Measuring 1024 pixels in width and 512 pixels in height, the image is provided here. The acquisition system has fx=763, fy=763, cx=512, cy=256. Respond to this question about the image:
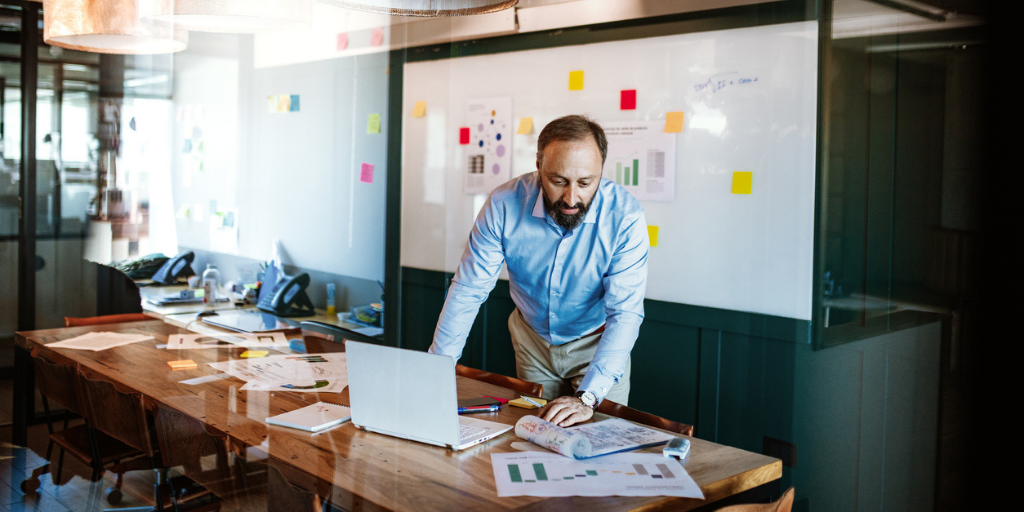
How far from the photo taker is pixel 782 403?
3.20 m

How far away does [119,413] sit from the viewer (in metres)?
2.37

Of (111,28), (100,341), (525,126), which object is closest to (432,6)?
(111,28)

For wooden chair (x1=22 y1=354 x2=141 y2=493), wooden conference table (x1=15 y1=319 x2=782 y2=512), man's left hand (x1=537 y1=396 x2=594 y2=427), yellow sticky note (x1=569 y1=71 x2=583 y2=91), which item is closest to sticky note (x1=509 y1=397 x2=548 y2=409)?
wooden conference table (x1=15 y1=319 x2=782 y2=512)

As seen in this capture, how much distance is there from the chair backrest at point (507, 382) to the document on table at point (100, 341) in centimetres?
124

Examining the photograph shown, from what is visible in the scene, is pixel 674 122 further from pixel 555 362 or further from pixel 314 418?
pixel 314 418

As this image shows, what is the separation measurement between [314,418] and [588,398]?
771mm

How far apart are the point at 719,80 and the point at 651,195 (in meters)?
0.60

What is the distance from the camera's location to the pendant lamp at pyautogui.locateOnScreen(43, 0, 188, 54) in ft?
8.25

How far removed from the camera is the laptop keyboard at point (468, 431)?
1.92m

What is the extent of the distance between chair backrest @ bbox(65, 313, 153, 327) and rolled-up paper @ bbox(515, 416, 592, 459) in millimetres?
1732

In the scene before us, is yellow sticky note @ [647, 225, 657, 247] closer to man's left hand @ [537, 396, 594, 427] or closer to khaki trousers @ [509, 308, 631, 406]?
khaki trousers @ [509, 308, 631, 406]

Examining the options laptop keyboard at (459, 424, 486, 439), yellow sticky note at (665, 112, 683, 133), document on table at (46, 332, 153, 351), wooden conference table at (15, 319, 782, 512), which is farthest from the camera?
yellow sticky note at (665, 112, 683, 133)

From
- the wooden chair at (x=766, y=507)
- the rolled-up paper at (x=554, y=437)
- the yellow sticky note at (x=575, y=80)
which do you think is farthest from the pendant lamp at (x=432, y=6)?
the wooden chair at (x=766, y=507)

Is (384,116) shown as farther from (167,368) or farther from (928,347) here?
(928,347)
